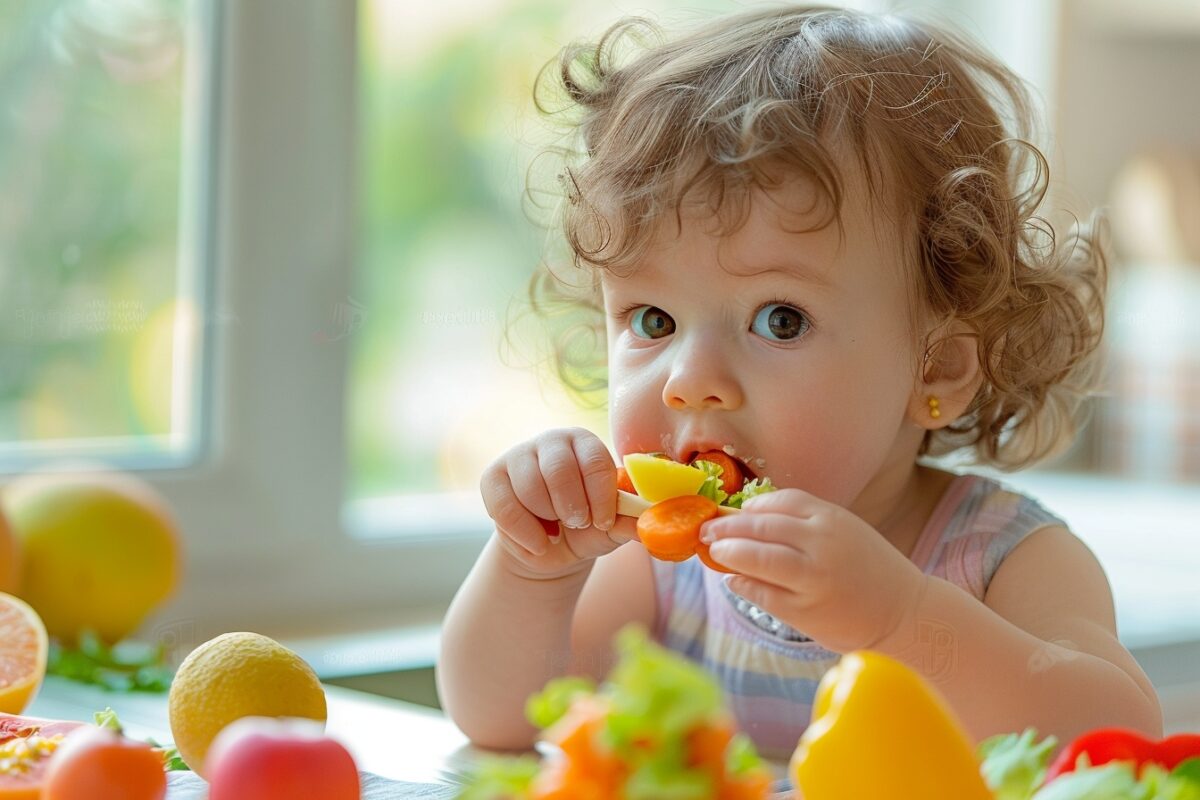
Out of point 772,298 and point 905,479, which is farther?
point 905,479

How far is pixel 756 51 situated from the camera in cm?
99

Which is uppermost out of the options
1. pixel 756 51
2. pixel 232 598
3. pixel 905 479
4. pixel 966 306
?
pixel 756 51

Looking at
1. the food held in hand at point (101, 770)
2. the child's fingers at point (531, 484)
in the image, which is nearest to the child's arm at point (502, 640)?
the child's fingers at point (531, 484)

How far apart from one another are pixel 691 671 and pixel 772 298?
0.54 meters

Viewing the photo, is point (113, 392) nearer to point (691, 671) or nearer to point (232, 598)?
point (232, 598)

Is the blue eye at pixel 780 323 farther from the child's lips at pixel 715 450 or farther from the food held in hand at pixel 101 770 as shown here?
the food held in hand at pixel 101 770

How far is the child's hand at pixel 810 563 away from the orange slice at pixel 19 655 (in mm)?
406

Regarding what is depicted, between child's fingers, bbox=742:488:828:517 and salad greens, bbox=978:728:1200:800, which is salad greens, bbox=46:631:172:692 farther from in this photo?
salad greens, bbox=978:728:1200:800

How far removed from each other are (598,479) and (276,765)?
39 centimetres

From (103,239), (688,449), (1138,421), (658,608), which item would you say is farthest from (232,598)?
(1138,421)

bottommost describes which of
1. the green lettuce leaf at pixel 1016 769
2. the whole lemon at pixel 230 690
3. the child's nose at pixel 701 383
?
the whole lemon at pixel 230 690

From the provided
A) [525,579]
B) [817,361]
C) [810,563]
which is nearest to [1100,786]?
[810,563]

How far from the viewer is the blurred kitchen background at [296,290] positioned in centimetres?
132

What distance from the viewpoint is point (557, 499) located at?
887mm
